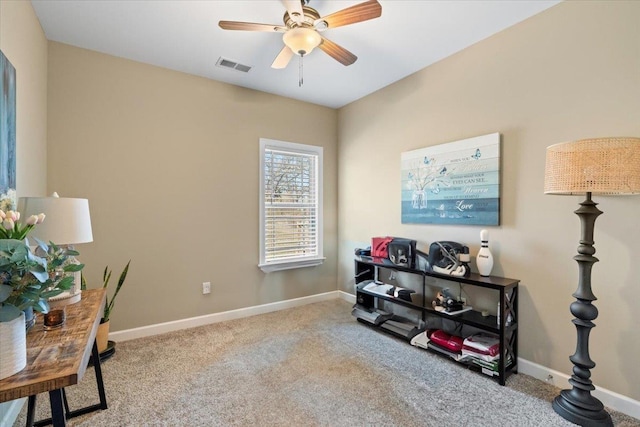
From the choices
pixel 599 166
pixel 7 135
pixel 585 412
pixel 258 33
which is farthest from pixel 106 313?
pixel 599 166

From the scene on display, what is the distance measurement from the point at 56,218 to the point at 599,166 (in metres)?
2.90

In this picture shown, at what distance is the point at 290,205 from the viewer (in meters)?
3.84

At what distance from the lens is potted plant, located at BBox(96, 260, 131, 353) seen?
8.07 feet

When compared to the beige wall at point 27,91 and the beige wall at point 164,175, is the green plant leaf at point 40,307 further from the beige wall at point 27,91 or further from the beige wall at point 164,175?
the beige wall at point 164,175

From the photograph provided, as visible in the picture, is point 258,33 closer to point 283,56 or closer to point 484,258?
point 283,56

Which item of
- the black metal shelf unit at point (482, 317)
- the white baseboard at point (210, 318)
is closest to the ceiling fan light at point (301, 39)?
the black metal shelf unit at point (482, 317)

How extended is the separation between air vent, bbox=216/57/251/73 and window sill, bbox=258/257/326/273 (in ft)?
6.99

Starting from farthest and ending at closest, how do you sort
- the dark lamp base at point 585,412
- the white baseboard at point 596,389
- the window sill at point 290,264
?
the window sill at point 290,264, the white baseboard at point 596,389, the dark lamp base at point 585,412

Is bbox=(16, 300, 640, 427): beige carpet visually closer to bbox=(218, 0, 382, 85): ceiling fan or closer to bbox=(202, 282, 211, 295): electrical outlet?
bbox=(202, 282, 211, 295): electrical outlet

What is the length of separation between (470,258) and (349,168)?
1956 mm

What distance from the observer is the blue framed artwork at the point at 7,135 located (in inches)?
62.0

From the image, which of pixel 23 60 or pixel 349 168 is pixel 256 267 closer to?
pixel 349 168

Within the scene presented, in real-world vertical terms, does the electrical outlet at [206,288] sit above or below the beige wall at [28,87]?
below

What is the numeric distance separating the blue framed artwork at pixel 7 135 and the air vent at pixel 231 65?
154cm
